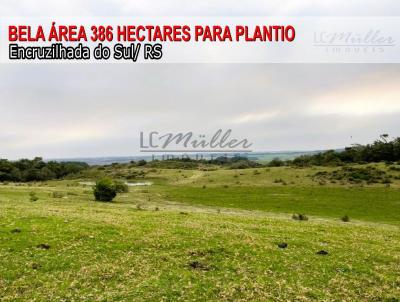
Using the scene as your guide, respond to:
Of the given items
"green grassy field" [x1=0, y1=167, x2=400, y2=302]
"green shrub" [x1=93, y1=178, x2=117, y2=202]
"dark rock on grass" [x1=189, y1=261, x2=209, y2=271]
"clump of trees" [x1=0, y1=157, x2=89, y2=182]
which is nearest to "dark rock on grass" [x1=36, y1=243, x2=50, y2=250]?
"green grassy field" [x1=0, y1=167, x2=400, y2=302]

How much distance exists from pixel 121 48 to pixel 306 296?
33.3 m

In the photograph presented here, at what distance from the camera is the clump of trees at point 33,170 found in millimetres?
139000

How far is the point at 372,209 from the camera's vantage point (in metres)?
64.1

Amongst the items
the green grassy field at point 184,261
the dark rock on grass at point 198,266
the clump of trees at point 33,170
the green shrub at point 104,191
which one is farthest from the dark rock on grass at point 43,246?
the clump of trees at point 33,170

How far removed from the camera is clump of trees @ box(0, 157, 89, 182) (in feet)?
456

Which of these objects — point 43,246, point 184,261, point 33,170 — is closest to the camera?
point 184,261

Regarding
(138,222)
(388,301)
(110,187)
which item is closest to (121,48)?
(138,222)

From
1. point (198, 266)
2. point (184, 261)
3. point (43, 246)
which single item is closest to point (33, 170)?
point (43, 246)

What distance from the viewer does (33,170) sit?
482ft

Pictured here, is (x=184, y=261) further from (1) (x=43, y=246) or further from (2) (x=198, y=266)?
(1) (x=43, y=246)

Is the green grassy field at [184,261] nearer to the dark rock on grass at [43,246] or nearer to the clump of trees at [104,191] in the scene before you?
the dark rock on grass at [43,246]

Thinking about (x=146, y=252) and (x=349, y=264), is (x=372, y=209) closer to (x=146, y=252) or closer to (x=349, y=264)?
(x=349, y=264)

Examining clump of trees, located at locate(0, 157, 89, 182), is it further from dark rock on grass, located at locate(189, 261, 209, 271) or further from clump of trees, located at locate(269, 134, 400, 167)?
dark rock on grass, located at locate(189, 261, 209, 271)

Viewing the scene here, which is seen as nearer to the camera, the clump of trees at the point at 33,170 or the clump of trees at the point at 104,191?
the clump of trees at the point at 104,191
